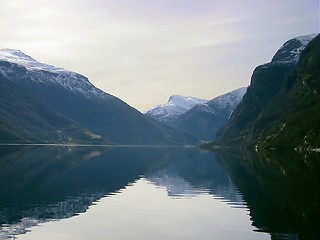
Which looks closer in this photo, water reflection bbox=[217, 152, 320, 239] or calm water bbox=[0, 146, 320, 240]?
water reflection bbox=[217, 152, 320, 239]

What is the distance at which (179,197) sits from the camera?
85.1 m

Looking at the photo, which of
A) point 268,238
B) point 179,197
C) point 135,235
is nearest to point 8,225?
point 135,235

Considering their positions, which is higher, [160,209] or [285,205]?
[160,209]

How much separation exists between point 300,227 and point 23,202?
3824 cm

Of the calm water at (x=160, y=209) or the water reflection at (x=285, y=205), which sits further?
the calm water at (x=160, y=209)

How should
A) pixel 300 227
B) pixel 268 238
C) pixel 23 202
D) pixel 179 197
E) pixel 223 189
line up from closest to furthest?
1. pixel 268 238
2. pixel 300 227
3. pixel 23 202
4. pixel 179 197
5. pixel 223 189

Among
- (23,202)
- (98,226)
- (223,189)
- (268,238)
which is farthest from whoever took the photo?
(223,189)

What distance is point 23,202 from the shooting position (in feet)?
235

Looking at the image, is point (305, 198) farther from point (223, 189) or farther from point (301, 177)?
point (301, 177)

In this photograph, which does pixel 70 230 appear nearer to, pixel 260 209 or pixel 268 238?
pixel 268 238

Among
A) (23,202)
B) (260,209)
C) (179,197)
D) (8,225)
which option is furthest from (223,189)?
(8,225)

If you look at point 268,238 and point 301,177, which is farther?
point 301,177

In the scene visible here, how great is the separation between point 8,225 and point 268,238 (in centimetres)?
2502

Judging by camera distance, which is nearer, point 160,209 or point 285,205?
point 285,205
